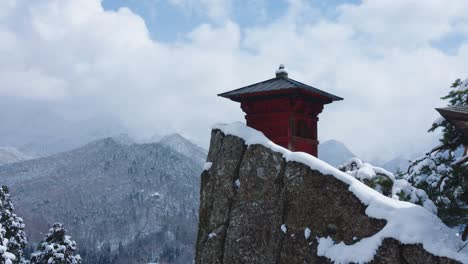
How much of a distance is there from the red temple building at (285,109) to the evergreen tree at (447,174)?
424cm

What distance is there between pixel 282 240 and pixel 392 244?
349cm

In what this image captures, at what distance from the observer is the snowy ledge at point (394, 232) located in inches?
433

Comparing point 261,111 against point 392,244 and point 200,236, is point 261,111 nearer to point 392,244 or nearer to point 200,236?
point 200,236

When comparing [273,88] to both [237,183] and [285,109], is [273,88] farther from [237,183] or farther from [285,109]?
[237,183]

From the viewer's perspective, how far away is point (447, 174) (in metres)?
15.1

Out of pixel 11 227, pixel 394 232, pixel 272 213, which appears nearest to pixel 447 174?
pixel 394 232

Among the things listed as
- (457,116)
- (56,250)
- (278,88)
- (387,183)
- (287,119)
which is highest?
(278,88)

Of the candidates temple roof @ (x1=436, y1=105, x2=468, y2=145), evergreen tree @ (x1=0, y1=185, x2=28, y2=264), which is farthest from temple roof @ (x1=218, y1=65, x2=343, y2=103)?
evergreen tree @ (x1=0, y1=185, x2=28, y2=264)

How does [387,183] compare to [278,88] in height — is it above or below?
below

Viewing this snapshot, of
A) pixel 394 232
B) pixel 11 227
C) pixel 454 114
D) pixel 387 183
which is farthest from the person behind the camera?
pixel 11 227

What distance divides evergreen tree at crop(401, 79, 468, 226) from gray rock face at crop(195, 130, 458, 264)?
161 inches

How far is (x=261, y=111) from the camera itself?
18453 mm

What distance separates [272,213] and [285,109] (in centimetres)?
503

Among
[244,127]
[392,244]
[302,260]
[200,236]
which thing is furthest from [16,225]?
[392,244]
